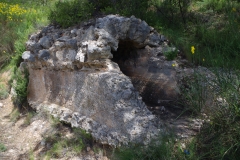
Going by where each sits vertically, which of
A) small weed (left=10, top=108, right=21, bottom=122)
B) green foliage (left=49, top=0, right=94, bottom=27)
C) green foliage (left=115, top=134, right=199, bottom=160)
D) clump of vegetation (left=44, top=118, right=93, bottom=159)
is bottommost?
small weed (left=10, top=108, right=21, bottom=122)

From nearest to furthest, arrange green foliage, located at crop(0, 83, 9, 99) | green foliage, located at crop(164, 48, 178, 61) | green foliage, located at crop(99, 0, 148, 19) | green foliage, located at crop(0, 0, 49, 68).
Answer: green foliage, located at crop(164, 48, 178, 61)
green foliage, located at crop(99, 0, 148, 19)
green foliage, located at crop(0, 83, 9, 99)
green foliage, located at crop(0, 0, 49, 68)

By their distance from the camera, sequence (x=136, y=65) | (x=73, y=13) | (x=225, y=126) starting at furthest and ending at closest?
(x=73, y=13)
(x=136, y=65)
(x=225, y=126)

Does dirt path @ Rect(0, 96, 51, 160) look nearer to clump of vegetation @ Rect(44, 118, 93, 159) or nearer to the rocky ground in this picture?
the rocky ground

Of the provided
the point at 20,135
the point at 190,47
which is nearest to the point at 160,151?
the point at 190,47

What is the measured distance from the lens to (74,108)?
5.32 metres

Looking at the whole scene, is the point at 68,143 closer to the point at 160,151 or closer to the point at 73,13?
the point at 160,151

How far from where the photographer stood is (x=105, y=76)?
15.0 ft

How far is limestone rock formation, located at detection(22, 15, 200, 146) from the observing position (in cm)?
418

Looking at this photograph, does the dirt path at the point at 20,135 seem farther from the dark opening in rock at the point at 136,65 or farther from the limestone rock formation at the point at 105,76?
the dark opening in rock at the point at 136,65

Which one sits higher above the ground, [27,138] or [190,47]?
[190,47]

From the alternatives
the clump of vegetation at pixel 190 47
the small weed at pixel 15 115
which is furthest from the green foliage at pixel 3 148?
the small weed at pixel 15 115

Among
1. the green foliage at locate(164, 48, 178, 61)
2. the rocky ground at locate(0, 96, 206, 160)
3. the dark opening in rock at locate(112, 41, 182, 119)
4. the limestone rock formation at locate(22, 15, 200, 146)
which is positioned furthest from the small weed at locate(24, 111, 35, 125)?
the green foliage at locate(164, 48, 178, 61)

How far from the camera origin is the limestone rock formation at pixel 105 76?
13.7 ft

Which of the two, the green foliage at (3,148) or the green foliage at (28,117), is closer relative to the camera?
the green foliage at (3,148)
